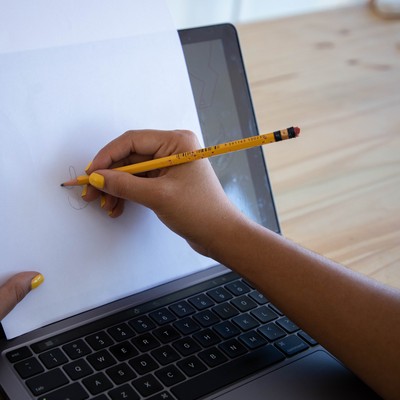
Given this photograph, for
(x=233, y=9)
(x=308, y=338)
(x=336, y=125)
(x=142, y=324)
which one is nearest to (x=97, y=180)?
(x=142, y=324)

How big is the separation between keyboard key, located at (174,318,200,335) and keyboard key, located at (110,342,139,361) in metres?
0.05

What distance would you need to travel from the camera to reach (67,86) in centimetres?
61

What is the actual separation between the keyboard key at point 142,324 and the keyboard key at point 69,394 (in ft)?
0.27

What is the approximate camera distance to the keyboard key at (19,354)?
51 cm

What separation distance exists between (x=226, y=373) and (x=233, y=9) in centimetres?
111

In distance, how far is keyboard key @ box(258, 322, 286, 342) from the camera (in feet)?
1.85

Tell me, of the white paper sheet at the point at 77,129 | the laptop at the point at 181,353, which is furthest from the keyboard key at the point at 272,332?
the white paper sheet at the point at 77,129

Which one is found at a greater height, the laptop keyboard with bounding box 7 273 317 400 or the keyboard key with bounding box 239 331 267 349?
the laptop keyboard with bounding box 7 273 317 400

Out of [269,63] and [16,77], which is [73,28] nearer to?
[16,77]

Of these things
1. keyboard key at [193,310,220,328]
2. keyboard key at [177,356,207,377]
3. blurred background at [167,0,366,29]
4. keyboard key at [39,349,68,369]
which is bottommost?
keyboard key at [177,356,207,377]

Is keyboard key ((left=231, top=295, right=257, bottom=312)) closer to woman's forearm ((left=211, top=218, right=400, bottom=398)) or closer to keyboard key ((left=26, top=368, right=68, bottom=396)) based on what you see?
woman's forearm ((left=211, top=218, right=400, bottom=398))

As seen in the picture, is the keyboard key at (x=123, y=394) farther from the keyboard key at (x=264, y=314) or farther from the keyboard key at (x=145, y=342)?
the keyboard key at (x=264, y=314)

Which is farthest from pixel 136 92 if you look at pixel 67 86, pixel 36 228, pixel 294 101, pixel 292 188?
pixel 294 101

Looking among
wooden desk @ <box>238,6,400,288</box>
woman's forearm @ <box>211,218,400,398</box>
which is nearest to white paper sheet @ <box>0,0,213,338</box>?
woman's forearm @ <box>211,218,400,398</box>
